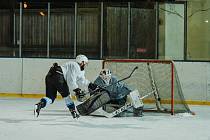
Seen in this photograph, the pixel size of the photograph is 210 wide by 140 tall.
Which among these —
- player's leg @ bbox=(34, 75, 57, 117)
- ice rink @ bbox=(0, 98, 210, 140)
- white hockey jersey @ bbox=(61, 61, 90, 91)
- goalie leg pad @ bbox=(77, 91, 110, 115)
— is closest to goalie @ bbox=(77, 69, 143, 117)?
goalie leg pad @ bbox=(77, 91, 110, 115)

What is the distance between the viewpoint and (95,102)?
9055 mm

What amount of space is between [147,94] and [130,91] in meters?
0.66

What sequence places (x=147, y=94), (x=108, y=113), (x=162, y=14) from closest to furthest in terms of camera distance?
1. (x=108, y=113)
2. (x=147, y=94)
3. (x=162, y=14)

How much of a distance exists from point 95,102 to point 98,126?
1.24 meters

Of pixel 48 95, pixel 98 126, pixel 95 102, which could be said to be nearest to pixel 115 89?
pixel 95 102

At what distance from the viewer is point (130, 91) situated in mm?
9156

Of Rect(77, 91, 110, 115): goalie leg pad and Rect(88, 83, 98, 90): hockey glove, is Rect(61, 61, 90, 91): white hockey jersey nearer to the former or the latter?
Rect(88, 83, 98, 90): hockey glove

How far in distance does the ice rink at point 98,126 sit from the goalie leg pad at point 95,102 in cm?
22

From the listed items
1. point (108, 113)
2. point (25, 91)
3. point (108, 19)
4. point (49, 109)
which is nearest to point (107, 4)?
point (108, 19)

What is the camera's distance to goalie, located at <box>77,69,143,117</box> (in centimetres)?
903

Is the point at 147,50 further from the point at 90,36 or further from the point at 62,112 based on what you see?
the point at 62,112

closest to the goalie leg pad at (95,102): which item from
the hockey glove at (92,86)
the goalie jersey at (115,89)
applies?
the goalie jersey at (115,89)

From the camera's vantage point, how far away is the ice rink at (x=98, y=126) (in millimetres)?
6808

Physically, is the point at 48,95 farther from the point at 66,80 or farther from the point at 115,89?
the point at 115,89
